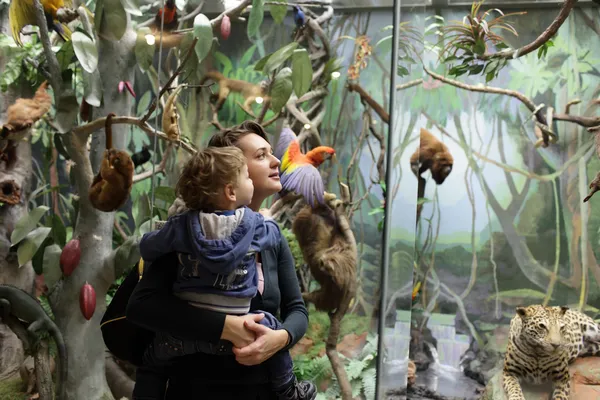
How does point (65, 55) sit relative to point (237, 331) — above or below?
above

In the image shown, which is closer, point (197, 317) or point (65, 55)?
point (197, 317)

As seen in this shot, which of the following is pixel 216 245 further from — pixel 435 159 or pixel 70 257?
pixel 435 159

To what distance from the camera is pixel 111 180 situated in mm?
1949

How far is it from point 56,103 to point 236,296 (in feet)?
4.83

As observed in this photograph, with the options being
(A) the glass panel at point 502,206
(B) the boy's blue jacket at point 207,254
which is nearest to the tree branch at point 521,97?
(A) the glass panel at point 502,206

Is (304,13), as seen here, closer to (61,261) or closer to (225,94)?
(225,94)

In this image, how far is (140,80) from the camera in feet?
6.95

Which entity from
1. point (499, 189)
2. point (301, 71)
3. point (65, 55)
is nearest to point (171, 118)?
point (301, 71)

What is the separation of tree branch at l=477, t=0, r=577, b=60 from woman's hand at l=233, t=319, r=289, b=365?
1.82 meters

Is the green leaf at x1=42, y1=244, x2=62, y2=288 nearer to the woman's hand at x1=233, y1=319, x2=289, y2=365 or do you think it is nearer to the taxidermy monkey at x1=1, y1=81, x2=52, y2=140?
the taxidermy monkey at x1=1, y1=81, x2=52, y2=140

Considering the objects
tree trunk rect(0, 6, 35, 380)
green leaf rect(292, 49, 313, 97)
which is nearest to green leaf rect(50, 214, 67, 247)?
tree trunk rect(0, 6, 35, 380)

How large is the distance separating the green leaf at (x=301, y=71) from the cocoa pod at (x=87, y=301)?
1013 mm

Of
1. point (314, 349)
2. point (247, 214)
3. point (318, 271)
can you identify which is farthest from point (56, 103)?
point (247, 214)

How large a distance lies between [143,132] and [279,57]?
58 centimetres
